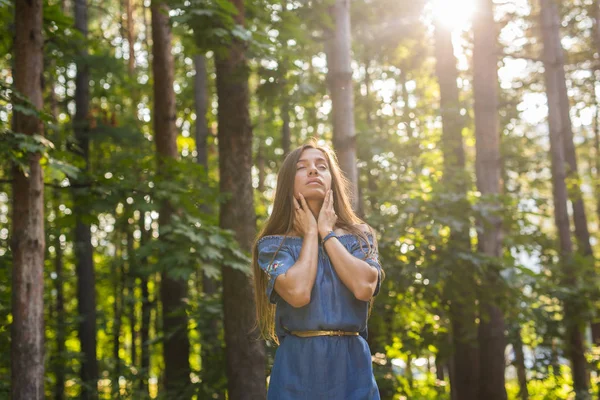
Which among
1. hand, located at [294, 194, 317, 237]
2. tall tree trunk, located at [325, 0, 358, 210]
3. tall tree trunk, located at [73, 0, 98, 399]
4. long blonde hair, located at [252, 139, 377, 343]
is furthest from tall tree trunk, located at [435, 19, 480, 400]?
tall tree trunk, located at [73, 0, 98, 399]

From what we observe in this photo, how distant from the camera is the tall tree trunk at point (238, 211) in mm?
7918

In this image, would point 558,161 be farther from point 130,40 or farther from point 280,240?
point 280,240

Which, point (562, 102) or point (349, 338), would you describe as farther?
point (562, 102)

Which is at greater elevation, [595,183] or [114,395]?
[595,183]

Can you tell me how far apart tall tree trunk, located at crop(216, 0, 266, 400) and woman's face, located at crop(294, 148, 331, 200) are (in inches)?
166

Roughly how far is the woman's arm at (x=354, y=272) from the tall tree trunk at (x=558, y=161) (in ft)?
32.3

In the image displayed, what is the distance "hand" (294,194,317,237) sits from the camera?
11.0 feet

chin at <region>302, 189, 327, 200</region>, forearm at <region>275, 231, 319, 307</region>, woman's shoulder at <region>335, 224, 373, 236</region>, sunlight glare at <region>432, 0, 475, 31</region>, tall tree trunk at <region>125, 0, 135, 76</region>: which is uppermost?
tall tree trunk at <region>125, 0, 135, 76</region>

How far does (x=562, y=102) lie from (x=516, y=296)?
8261 millimetres

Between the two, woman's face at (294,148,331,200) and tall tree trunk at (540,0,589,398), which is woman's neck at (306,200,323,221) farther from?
tall tree trunk at (540,0,589,398)

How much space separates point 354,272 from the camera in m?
3.23

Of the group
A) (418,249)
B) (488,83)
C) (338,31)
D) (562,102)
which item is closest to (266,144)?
(562,102)

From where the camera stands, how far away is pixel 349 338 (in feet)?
11.0

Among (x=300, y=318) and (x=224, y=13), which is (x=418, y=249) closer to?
(x=224, y=13)
